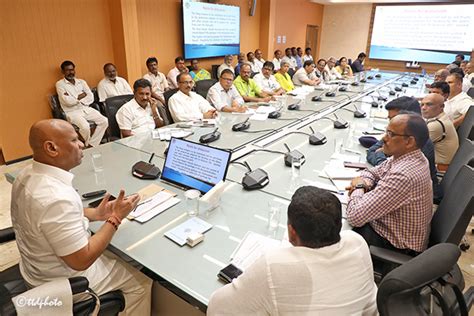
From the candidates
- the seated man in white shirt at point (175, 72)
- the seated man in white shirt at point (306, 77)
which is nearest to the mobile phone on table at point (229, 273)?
the seated man in white shirt at point (175, 72)

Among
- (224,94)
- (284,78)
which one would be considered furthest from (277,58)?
(224,94)

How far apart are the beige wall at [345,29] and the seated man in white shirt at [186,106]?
30.7ft

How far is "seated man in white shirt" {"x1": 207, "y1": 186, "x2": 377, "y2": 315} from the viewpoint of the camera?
0.81m

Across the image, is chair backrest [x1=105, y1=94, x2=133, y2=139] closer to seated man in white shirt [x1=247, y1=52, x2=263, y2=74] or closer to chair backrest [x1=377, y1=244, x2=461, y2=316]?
chair backrest [x1=377, y1=244, x2=461, y2=316]

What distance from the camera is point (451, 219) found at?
141cm

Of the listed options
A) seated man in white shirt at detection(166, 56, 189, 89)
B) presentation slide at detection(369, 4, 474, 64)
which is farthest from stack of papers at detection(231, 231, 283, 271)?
presentation slide at detection(369, 4, 474, 64)

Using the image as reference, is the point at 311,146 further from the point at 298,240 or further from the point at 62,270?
the point at 62,270

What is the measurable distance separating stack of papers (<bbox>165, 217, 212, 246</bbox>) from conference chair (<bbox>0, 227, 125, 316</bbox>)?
324 mm

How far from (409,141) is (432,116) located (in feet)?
4.35

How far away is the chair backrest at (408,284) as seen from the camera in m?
0.83

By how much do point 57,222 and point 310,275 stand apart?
0.88m

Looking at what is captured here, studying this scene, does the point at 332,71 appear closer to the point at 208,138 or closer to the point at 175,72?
the point at 175,72

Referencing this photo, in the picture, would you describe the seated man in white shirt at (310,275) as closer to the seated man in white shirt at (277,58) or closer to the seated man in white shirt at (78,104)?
the seated man in white shirt at (78,104)

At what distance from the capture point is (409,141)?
1542 millimetres
